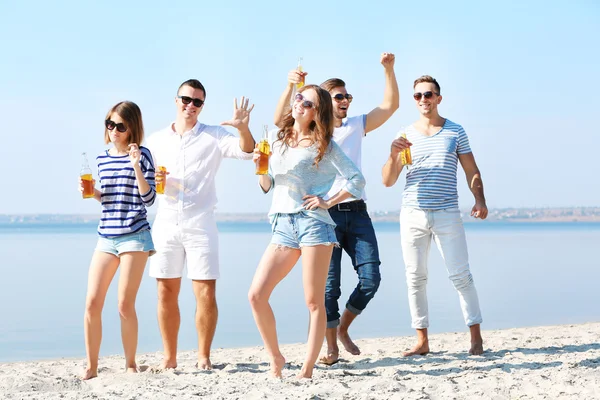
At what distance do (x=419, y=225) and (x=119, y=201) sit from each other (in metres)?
2.28

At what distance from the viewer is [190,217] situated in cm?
545

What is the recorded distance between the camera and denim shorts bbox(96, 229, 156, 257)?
5094mm

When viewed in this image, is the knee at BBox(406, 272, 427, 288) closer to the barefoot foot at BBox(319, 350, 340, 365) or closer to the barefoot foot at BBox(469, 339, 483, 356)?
the barefoot foot at BBox(469, 339, 483, 356)

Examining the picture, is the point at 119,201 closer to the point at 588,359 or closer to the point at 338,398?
the point at 338,398

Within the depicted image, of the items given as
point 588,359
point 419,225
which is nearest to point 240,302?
point 419,225

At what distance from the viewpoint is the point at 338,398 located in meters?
4.31

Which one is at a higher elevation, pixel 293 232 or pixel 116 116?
pixel 116 116

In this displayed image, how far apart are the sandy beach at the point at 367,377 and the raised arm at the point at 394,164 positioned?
54.5 inches

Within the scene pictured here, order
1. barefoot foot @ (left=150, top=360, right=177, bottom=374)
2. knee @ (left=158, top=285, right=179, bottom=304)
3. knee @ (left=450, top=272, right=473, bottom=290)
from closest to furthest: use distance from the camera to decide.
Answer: barefoot foot @ (left=150, top=360, right=177, bottom=374) → knee @ (left=158, top=285, right=179, bottom=304) → knee @ (left=450, top=272, right=473, bottom=290)

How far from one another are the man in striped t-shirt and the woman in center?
3.87 ft

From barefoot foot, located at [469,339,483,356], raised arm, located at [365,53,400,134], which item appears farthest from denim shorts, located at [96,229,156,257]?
barefoot foot, located at [469,339,483,356]

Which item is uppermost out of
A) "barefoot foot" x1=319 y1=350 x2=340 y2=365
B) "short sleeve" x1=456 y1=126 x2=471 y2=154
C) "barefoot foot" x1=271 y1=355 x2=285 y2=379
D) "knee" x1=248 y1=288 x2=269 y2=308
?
"short sleeve" x1=456 y1=126 x2=471 y2=154

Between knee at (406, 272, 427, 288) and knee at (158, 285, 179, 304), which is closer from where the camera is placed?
knee at (158, 285, 179, 304)

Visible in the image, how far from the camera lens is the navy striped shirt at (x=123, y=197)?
5109mm
